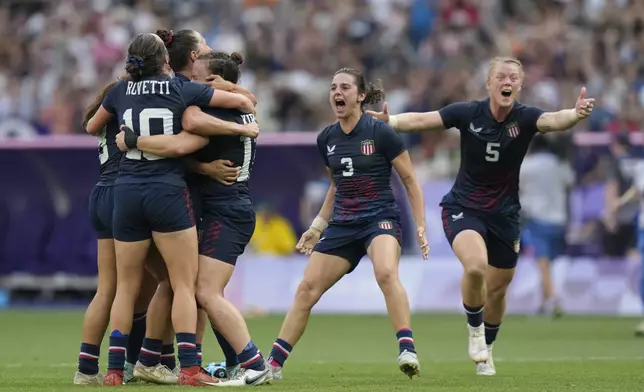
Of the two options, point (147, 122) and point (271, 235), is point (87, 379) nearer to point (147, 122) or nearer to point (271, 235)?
point (147, 122)

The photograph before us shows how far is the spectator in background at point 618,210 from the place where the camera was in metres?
19.6

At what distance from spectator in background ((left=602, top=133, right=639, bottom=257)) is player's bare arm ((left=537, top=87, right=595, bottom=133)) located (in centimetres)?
859

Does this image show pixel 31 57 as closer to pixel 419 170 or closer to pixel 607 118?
pixel 419 170

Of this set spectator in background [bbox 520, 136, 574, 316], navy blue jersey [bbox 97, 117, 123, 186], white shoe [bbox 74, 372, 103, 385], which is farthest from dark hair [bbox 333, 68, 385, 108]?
spectator in background [bbox 520, 136, 574, 316]

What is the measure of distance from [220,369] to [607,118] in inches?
490

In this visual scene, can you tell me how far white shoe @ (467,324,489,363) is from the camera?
1105 centimetres

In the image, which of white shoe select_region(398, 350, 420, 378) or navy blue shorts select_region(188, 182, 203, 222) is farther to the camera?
white shoe select_region(398, 350, 420, 378)

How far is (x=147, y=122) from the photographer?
948 cm

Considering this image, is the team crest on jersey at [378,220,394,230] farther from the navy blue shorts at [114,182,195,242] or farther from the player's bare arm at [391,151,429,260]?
the navy blue shorts at [114,182,195,242]

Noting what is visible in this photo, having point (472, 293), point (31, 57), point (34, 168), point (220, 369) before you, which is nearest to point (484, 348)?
point (472, 293)

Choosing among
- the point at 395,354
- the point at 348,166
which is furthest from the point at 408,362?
the point at 395,354

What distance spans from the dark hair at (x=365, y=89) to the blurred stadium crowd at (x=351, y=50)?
367 inches

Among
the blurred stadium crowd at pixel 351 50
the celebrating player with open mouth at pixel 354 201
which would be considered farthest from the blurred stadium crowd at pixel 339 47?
the celebrating player with open mouth at pixel 354 201

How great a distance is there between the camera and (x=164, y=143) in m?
9.44
